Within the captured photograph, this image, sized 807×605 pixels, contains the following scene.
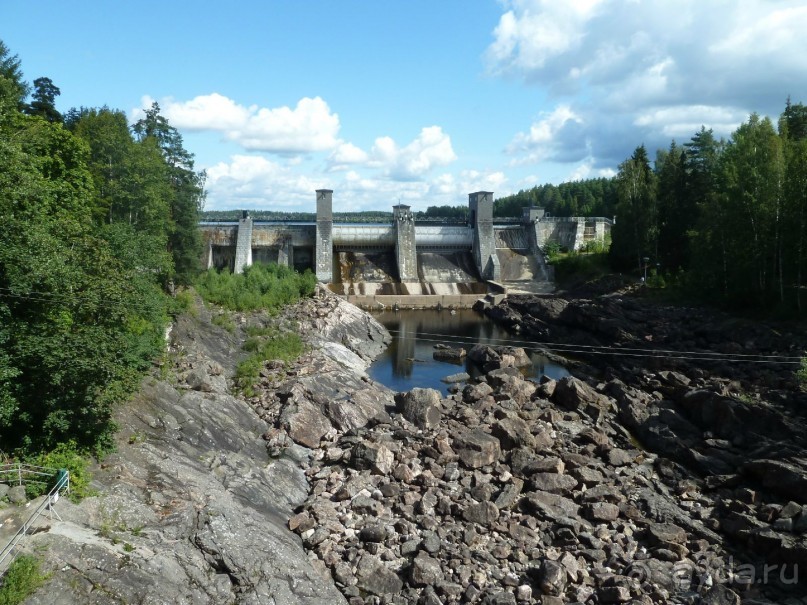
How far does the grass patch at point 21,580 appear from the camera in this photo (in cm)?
1021

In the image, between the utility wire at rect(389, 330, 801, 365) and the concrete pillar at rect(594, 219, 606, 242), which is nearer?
the utility wire at rect(389, 330, 801, 365)

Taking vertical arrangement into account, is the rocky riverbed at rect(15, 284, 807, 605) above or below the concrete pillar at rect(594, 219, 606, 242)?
below

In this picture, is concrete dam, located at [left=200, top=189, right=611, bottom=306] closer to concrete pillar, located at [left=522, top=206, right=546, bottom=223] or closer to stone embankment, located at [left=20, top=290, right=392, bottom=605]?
concrete pillar, located at [left=522, top=206, right=546, bottom=223]

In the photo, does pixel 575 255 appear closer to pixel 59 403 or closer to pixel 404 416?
pixel 404 416

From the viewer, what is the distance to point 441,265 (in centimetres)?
6400

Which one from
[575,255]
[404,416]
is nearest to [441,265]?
[575,255]

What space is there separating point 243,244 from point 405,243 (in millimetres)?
16342

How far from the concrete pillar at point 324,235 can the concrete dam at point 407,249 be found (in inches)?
3.9

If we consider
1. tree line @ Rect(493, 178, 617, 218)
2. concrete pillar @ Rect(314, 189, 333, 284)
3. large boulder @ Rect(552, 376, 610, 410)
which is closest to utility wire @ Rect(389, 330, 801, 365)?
large boulder @ Rect(552, 376, 610, 410)

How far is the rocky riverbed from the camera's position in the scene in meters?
14.1

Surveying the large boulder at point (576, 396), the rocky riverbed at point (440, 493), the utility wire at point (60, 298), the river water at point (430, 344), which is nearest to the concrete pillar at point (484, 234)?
the river water at point (430, 344)

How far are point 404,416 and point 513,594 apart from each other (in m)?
11.9

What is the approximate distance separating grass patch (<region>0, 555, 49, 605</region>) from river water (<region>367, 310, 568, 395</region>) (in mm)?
23430

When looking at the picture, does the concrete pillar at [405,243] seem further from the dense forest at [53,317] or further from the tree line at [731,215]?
the dense forest at [53,317]
